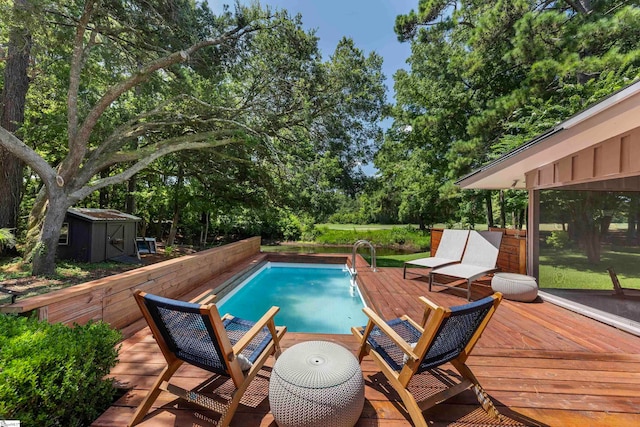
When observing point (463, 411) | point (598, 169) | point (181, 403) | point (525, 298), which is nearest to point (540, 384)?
point (463, 411)

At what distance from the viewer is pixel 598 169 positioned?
382cm

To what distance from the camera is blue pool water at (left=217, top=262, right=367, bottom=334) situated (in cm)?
514

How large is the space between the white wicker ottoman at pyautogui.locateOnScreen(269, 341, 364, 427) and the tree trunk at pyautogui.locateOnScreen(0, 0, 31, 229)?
1079cm

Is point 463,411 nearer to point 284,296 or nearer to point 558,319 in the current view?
point 558,319

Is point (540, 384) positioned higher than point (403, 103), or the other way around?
point (403, 103)

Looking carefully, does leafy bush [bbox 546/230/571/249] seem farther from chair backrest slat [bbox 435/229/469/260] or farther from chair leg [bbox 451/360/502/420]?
chair leg [bbox 451/360/502/420]

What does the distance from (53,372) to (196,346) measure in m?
0.82

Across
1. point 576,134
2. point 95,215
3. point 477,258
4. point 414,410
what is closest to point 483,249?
point 477,258

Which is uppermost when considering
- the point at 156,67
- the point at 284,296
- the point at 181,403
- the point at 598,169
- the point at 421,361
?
the point at 156,67

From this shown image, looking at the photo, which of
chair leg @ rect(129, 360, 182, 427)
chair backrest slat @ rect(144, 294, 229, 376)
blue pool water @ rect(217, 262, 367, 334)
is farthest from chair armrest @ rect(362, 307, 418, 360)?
blue pool water @ rect(217, 262, 367, 334)

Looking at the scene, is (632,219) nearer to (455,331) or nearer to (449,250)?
(449,250)

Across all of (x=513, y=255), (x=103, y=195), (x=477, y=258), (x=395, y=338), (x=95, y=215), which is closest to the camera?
(x=395, y=338)

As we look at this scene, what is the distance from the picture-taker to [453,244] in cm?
585

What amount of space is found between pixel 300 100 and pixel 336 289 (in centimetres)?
597
